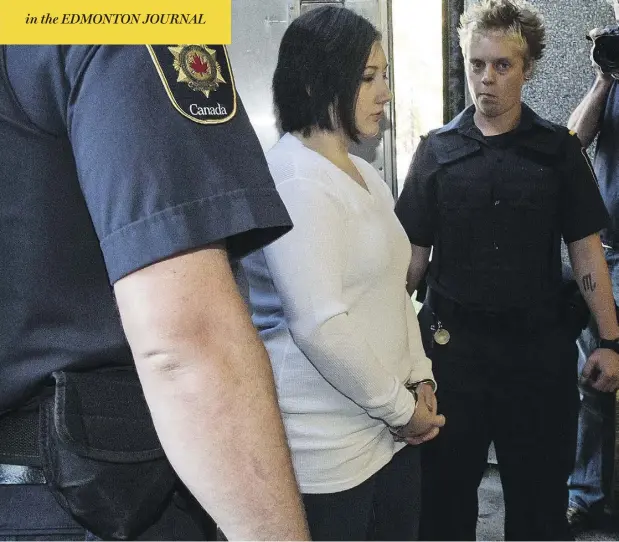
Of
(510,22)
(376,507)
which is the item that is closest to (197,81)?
(376,507)

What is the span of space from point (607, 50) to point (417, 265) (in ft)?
2.59

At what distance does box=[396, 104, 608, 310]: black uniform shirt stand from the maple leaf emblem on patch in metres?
1.34

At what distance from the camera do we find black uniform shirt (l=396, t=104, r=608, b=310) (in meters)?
1.83

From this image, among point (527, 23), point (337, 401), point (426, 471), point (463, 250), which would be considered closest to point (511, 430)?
point (426, 471)

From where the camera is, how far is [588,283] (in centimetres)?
190

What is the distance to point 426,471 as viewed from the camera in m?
1.91

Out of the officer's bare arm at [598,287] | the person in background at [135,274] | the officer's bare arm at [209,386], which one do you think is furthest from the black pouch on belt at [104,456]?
the officer's bare arm at [598,287]

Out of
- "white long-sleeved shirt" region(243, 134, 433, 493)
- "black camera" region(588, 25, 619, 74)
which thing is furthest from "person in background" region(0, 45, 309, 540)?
"black camera" region(588, 25, 619, 74)

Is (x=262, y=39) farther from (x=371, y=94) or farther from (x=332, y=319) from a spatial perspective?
(x=332, y=319)

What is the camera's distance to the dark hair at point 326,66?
1343 mm

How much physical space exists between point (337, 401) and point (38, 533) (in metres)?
0.67

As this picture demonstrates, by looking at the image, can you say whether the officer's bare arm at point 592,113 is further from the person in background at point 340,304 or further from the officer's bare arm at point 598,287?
the person in background at point 340,304

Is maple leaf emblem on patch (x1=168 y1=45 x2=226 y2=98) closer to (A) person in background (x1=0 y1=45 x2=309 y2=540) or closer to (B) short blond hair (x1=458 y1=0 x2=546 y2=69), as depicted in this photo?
(A) person in background (x1=0 y1=45 x2=309 y2=540)

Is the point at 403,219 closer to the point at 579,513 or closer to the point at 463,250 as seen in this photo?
the point at 463,250
